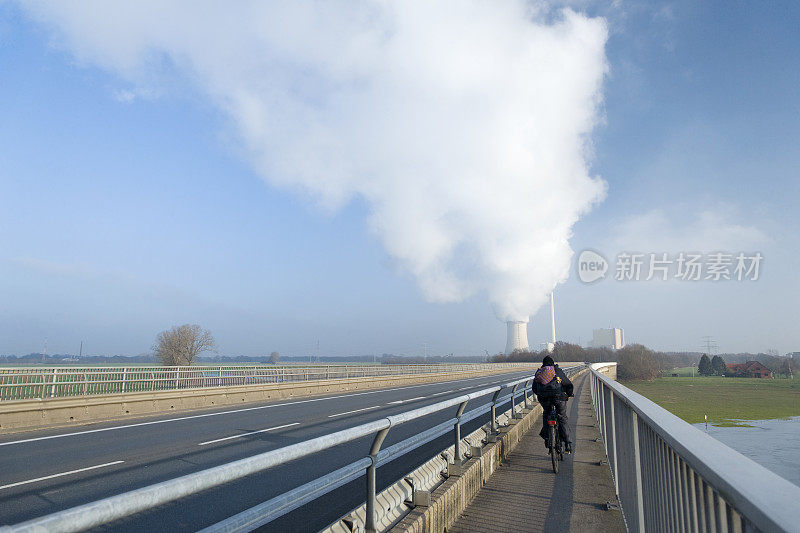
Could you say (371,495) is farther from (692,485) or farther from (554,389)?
(554,389)

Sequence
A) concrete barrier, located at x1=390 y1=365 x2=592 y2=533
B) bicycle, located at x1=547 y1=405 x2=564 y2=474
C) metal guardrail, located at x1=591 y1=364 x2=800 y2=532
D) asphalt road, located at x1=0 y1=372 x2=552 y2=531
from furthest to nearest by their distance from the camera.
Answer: bicycle, located at x1=547 y1=405 x2=564 y2=474, asphalt road, located at x1=0 y1=372 x2=552 y2=531, concrete barrier, located at x1=390 y1=365 x2=592 y2=533, metal guardrail, located at x1=591 y1=364 x2=800 y2=532

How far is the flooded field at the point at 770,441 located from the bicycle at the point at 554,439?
55.9 feet

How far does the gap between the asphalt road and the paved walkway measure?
1.58 meters

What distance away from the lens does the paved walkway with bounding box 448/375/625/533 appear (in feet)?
18.8

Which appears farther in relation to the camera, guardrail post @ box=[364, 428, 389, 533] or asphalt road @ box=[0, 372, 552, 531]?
asphalt road @ box=[0, 372, 552, 531]

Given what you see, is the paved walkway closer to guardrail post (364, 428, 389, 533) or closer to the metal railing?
guardrail post (364, 428, 389, 533)

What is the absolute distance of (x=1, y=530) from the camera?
1.37 metres

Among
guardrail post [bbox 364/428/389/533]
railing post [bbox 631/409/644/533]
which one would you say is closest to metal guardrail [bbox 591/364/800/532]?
railing post [bbox 631/409/644/533]

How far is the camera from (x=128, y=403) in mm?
A: 16094

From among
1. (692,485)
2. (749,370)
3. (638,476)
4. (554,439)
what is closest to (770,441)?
(554,439)

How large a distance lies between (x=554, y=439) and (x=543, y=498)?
206cm

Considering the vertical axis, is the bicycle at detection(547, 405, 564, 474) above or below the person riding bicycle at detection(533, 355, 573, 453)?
below

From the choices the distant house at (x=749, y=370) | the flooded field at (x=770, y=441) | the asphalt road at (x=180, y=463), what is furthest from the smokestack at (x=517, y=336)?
the asphalt road at (x=180, y=463)

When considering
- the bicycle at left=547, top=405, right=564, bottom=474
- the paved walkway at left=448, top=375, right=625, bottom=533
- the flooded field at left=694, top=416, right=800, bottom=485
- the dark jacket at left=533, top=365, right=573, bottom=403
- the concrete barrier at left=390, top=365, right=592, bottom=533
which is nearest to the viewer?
the concrete barrier at left=390, top=365, right=592, bottom=533
